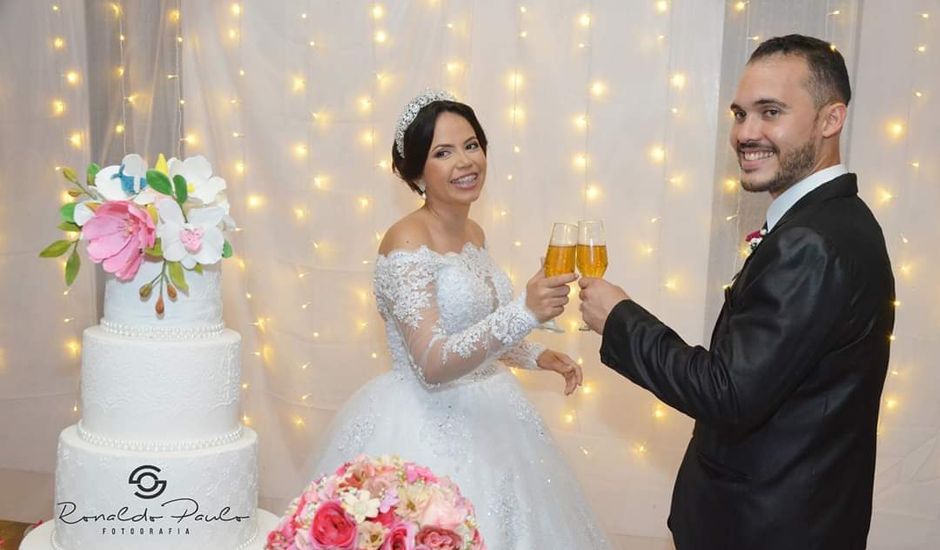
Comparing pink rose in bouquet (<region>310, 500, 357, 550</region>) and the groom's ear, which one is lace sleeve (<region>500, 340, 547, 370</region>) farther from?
pink rose in bouquet (<region>310, 500, 357, 550</region>)

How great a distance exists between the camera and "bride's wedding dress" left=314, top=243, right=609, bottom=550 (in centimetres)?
252

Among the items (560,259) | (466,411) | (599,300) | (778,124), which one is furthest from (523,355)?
(778,124)

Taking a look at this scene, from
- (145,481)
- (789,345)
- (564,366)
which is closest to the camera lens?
(789,345)

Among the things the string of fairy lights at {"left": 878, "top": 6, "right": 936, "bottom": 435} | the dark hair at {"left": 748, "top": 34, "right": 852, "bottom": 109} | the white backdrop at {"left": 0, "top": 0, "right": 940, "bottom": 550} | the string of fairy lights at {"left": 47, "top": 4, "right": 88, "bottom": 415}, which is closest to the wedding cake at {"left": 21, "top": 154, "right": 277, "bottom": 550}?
the dark hair at {"left": 748, "top": 34, "right": 852, "bottom": 109}

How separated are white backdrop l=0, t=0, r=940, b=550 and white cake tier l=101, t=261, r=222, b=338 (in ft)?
5.63

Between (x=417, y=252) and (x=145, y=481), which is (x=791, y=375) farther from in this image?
(x=145, y=481)

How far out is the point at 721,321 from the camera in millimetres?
2043

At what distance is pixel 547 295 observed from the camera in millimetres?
2311

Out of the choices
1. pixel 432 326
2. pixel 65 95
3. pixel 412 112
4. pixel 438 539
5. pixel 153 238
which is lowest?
pixel 438 539

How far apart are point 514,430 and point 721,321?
2.93ft

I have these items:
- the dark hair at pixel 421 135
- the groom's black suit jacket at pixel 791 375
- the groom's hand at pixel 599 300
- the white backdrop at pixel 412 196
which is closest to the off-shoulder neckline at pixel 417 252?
the dark hair at pixel 421 135

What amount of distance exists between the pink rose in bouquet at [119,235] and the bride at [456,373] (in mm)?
748

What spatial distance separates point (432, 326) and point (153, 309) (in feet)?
2.42

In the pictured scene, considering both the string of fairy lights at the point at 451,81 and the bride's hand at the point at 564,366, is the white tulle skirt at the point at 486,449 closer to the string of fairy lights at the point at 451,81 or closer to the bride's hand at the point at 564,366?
the bride's hand at the point at 564,366
